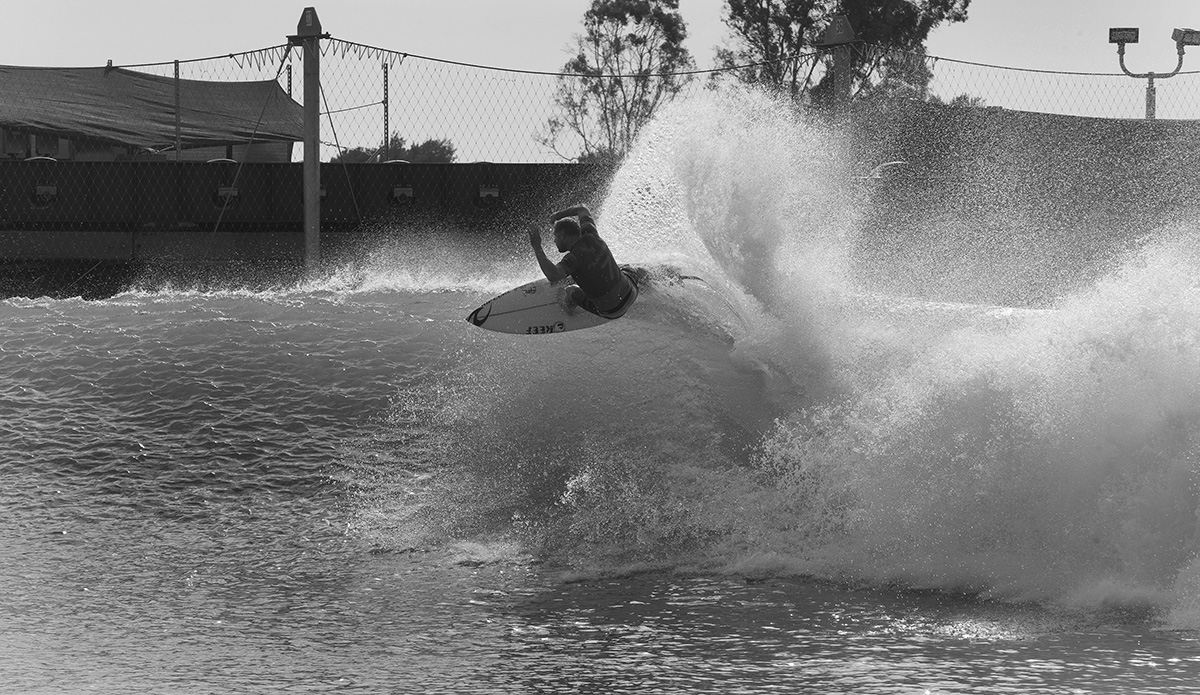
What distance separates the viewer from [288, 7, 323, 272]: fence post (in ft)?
46.4

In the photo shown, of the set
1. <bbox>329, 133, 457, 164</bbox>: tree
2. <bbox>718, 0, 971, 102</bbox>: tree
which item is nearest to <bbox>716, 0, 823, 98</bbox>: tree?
<bbox>718, 0, 971, 102</bbox>: tree

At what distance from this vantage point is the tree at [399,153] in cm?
1719

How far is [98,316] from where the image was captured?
496 inches

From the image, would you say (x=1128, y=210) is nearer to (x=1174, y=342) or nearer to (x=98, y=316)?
(x=1174, y=342)

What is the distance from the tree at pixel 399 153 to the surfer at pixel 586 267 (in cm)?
682

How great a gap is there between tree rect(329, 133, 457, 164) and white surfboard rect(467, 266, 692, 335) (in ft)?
20.5

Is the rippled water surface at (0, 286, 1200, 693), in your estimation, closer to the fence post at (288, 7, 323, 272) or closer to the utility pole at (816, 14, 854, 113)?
the fence post at (288, 7, 323, 272)

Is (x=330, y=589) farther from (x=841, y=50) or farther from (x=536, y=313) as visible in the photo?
(x=841, y=50)

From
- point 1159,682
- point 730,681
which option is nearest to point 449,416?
point 730,681

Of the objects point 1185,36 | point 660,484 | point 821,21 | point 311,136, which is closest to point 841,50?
point 311,136

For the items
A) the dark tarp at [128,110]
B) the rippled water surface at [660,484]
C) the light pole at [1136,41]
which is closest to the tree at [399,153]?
the dark tarp at [128,110]

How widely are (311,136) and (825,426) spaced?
7.84m

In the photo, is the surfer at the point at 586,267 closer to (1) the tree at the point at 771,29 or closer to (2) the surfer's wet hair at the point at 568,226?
(2) the surfer's wet hair at the point at 568,226

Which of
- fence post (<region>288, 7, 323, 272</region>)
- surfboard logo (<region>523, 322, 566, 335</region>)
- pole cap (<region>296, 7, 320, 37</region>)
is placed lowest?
surfboard logo (<region>523, 322, 566, 335</region>)
